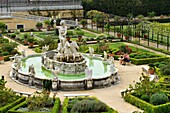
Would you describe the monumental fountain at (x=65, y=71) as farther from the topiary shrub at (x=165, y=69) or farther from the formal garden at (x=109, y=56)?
the topiary shrub at (x=165, y=69)

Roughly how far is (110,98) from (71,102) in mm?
3414

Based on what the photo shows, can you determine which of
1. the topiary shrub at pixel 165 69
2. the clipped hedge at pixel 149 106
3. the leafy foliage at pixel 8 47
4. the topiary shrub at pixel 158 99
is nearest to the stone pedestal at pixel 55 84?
the clipped hedge at pixel 149 106

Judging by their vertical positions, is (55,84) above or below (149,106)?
above

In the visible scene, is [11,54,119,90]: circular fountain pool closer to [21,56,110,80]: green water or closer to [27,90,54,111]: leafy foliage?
[21,56,110,80]: green water

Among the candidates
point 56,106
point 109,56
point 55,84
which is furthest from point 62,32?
point 56,106

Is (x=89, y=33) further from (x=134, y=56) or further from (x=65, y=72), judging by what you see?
(x=65, y=72)

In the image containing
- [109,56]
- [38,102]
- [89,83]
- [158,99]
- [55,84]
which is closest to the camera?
[38,102]

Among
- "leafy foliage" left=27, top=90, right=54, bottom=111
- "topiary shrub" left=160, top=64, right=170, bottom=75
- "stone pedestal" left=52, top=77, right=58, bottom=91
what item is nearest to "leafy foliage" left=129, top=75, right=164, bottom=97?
"topiary shrub" left=160, top=64, right=170, bottom=75

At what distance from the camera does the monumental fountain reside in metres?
27.0

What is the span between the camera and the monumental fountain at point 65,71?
2697 cm

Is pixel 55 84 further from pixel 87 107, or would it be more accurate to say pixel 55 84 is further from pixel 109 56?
pixel 109 56

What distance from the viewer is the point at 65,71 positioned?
1176 inches

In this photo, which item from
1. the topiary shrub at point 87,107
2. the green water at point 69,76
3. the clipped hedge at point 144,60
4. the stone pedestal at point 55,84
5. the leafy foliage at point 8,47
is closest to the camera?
the topiary shrub at point 87,107

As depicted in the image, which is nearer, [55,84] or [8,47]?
[55,84]
